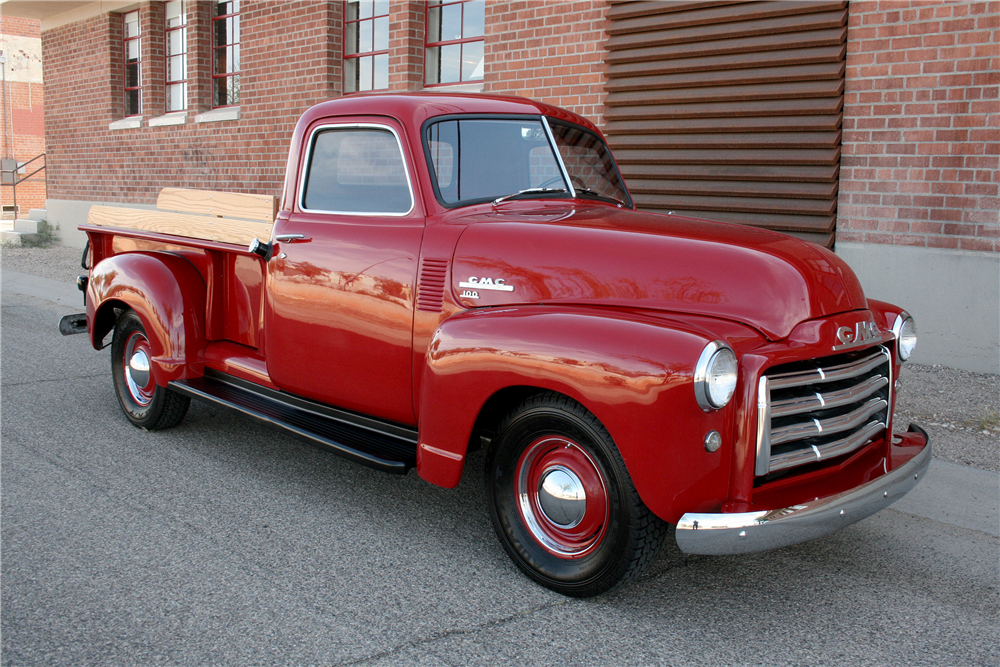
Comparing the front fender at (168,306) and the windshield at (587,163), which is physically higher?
the windshield at (587,163)

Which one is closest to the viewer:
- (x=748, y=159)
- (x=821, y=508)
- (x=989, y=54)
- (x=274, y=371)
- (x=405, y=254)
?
(x=821, y=508)

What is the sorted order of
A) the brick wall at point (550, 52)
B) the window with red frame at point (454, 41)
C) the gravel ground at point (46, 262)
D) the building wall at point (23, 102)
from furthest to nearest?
the building wall at point (23, 102)
the gravel ground at point (46, 262)
the window with red frame at point (454, 41)
the brick wall at point (550, 52)

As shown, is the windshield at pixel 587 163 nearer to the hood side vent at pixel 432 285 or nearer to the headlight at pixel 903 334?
the hood side vent at pixel 432 285

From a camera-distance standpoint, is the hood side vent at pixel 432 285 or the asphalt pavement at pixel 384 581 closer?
the asphalt pavement at pixel 384 581

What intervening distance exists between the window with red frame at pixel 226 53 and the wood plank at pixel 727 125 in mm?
7672

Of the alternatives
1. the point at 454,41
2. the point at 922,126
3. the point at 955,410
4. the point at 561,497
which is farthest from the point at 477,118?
the point at 454,41

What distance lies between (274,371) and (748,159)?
4.82 metres

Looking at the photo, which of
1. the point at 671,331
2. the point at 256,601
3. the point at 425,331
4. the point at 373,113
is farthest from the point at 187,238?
the point at 671,331

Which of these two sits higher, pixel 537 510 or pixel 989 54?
pixel 989 54

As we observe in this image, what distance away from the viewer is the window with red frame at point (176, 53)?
14414 mm

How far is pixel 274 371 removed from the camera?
4.25 metres

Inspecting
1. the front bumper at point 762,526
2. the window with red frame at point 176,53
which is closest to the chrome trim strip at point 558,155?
the front bumper at point 762,526

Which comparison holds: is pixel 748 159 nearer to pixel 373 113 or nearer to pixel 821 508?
pixel 373 113

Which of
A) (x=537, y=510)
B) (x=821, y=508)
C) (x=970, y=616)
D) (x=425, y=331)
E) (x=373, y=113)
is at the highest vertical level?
(x=373, y=113)
